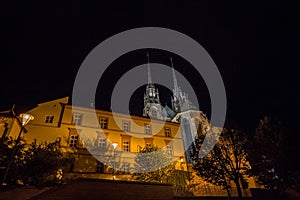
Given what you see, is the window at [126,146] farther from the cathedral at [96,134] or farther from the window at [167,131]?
the window at [167,131]

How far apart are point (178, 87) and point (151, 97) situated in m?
13.6

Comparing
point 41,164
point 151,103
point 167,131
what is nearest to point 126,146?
point 167,131

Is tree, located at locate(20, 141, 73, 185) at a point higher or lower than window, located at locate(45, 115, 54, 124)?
lower

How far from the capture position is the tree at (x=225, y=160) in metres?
18.0

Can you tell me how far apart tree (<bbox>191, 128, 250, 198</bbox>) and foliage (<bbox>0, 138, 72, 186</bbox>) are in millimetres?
13318

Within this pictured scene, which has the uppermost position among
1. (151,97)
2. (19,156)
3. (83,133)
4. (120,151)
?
(151,97)

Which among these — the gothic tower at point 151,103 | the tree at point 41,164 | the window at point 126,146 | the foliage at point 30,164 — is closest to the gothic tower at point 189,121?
the gothic tower at point 151,103

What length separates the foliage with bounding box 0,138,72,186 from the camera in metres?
14.8

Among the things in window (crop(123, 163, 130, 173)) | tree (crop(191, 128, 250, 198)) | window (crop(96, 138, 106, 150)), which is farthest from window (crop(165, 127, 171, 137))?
window (crop(96, 138, 106, 150))

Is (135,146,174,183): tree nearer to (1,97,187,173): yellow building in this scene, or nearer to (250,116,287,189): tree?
(1,97,187,173): yellow building

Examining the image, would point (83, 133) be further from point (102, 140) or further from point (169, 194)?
point (169, 194)

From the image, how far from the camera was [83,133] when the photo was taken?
2359 cm

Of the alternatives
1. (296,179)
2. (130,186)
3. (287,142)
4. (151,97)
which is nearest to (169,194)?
(130,186)

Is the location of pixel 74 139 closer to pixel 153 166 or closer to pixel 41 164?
pixel 41 164
